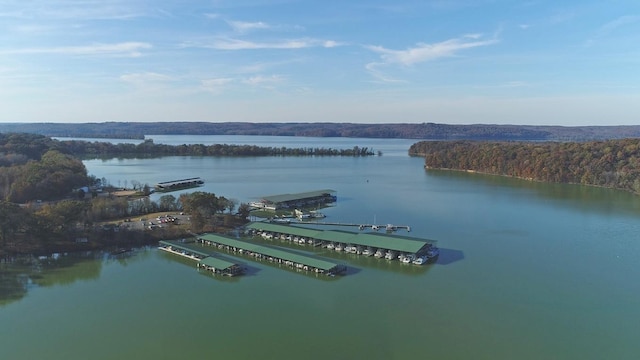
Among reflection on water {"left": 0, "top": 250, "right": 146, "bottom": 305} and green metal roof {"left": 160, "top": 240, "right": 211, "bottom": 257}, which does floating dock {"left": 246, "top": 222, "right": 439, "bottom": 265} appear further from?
reflection on water {"left": 0, "top": 250, "right": 146, "bottom": 305}

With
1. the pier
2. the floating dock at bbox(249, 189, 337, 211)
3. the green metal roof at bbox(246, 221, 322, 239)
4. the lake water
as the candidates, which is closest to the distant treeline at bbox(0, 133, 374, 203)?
the lake water

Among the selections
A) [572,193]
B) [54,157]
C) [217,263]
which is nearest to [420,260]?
[217,263]

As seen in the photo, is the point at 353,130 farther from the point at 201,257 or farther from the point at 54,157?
the point at 201,257

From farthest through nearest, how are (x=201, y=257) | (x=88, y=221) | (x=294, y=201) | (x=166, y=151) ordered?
1. (x=166, y=151)
2. (x=294, y=201)
3. (x=88, y=221)
4. (x=201, y=257)

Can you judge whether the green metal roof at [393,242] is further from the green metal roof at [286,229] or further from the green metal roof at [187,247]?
the green metal roof at [187,247]

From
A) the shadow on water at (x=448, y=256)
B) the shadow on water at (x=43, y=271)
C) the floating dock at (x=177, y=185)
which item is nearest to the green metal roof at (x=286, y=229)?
the shadow on water at (x=448, y=256)

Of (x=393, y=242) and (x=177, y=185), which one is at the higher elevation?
(x=177, y=185)

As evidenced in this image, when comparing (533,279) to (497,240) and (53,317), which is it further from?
(53,317)
